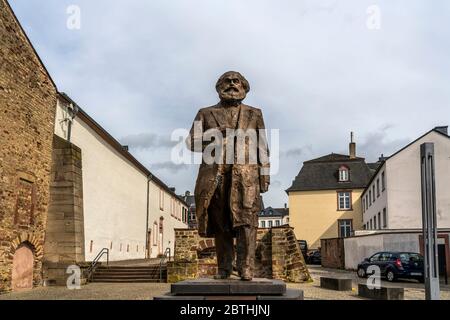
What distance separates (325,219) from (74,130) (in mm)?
30747

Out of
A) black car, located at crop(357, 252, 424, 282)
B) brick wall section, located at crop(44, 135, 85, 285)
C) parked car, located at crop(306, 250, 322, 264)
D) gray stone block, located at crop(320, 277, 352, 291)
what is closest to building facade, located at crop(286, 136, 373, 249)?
parked car, located at crop(306, 250, 322, 264)

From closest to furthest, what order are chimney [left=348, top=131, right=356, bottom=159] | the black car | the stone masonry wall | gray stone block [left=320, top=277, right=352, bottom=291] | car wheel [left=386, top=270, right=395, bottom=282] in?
the stone masonry wall → gray stone block [left=320, top=277, right=352, bottom=291] → the black car → car wheel [left=386, top=270, right=395, bottom=282] → chimney [left=348, top=131, right=356, bottom=159]

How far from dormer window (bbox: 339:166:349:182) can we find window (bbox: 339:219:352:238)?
13.2ft

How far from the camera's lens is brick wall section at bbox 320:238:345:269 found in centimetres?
3048

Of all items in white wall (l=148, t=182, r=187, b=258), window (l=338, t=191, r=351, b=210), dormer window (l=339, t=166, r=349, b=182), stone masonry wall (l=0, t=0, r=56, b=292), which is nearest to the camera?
stone masonry wall (l=0, t=0, r=56, b=292)

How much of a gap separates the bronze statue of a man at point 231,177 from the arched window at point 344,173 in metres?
43.3

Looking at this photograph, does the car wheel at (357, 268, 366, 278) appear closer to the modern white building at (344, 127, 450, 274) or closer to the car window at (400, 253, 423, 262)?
the car window at (400, 253, 423, 262)

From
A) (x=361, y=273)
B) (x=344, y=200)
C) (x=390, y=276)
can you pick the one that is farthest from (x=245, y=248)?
(x=344, y=200)

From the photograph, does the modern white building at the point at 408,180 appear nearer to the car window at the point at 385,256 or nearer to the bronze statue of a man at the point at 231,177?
the car window at the point at 385,256

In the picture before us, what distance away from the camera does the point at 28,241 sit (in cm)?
1599

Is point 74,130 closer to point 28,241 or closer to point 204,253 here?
point 28,241

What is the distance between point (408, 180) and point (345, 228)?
16.4 metres
